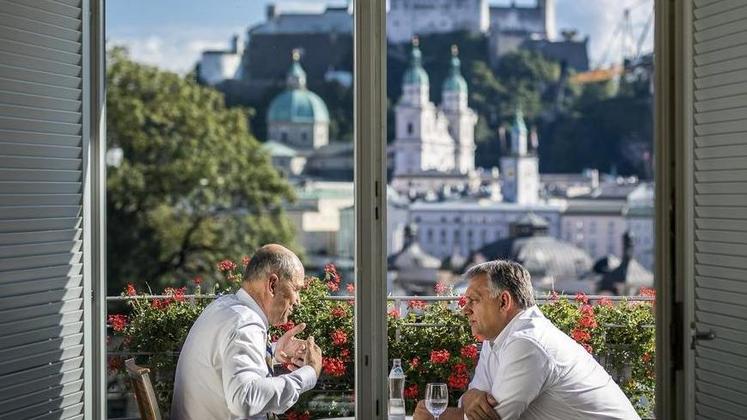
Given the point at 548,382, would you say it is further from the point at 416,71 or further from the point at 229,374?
the point at 416,71

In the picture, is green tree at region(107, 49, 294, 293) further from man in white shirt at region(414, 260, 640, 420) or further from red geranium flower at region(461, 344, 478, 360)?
man in white shirt at region(414, 260, 640, 420)

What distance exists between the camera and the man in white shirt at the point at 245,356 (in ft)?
8.79

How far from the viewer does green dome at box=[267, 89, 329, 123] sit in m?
34.2

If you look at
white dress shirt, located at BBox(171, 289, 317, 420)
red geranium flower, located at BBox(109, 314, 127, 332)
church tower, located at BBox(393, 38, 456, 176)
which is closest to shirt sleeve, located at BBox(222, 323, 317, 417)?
white dress shirt, located at BBox(171, 289, 317, 420)

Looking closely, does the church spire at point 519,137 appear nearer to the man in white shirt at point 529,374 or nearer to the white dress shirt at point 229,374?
the man in white shirt at point 529,374

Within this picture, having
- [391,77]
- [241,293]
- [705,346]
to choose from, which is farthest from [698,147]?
[391,77]

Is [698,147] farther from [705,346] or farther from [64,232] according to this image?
[64,232]

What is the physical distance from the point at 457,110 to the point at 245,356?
1540 inches

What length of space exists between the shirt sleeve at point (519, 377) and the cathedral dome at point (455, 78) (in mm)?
39329

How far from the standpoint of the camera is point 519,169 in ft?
138

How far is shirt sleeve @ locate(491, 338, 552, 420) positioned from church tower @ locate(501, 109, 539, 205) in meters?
38.3

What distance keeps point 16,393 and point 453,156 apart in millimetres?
41510

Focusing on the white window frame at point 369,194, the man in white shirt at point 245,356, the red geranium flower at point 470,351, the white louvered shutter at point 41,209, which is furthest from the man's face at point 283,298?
the red geranium flower at point 470,351

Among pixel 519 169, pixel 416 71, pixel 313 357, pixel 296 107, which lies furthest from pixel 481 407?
pixel 519 169
